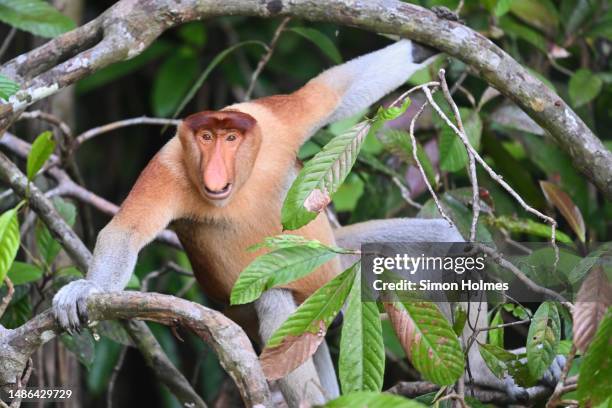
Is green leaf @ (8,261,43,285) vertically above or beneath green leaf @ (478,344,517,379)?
above

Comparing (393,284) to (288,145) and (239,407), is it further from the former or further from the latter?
(239,407)

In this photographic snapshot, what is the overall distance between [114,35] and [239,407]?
55.5 inches

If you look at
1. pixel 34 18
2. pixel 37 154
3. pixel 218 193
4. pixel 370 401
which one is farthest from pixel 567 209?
pixel 34 18

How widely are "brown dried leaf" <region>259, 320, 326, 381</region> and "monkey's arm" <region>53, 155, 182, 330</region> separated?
2.07 ft

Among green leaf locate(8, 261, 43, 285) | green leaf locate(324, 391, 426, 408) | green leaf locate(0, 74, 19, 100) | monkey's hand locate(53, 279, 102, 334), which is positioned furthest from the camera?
green leaf locate(8, 261, 43, 285)

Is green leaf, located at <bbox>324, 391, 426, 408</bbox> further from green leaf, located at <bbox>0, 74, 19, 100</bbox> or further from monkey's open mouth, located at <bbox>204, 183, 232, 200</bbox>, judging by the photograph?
green leaf, located at <bbox>0, 74, 19, 100</bbox>

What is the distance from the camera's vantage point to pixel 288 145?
9.27ft

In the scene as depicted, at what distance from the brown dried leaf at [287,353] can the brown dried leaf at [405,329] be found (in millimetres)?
145

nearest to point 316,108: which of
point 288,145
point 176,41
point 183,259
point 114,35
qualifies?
point 288,145

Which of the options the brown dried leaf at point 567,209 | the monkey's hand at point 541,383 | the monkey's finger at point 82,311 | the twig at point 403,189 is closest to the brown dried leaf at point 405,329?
the monkey's finger at point 82,311

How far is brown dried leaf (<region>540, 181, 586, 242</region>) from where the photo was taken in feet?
8.74

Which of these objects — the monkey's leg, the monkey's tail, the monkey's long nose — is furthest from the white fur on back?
the monkey's leg

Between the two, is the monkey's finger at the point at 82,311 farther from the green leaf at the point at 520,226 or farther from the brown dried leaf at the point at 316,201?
the green leaf at the point at 520,226

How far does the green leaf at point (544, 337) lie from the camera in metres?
2.00
